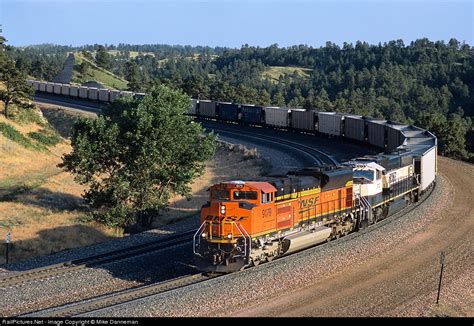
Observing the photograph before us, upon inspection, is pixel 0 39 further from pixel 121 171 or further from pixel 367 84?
pixel 367 84

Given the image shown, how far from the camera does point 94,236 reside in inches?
1399

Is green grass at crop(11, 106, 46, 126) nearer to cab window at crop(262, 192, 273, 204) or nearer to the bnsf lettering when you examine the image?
the bnsf lettering

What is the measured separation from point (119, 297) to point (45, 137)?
2165 inches

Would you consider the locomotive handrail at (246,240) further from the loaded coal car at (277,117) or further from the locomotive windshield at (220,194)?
the loaded coal car at (277,117)

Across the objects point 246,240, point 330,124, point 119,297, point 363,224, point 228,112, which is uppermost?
point 228,112

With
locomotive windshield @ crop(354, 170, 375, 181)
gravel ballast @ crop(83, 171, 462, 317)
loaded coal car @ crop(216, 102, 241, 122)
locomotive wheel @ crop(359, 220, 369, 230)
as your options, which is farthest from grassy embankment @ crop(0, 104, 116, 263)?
loaded coal car @ crop(216, 102, 241, 122)

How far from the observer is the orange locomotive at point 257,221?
2322 centimetres

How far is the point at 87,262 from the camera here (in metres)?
26.2

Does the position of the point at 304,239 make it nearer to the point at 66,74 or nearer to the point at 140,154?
the point at 140,154

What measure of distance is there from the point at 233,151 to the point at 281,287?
1812 inches

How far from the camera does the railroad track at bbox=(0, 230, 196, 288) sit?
79.4ft

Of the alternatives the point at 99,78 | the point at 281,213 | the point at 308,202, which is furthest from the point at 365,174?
the point at 99,78

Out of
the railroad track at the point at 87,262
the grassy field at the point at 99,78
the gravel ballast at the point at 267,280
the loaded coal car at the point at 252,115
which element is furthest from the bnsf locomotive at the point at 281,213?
the grassy field at the point at 99,78

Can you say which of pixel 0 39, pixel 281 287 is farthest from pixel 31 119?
pixel 281 287
